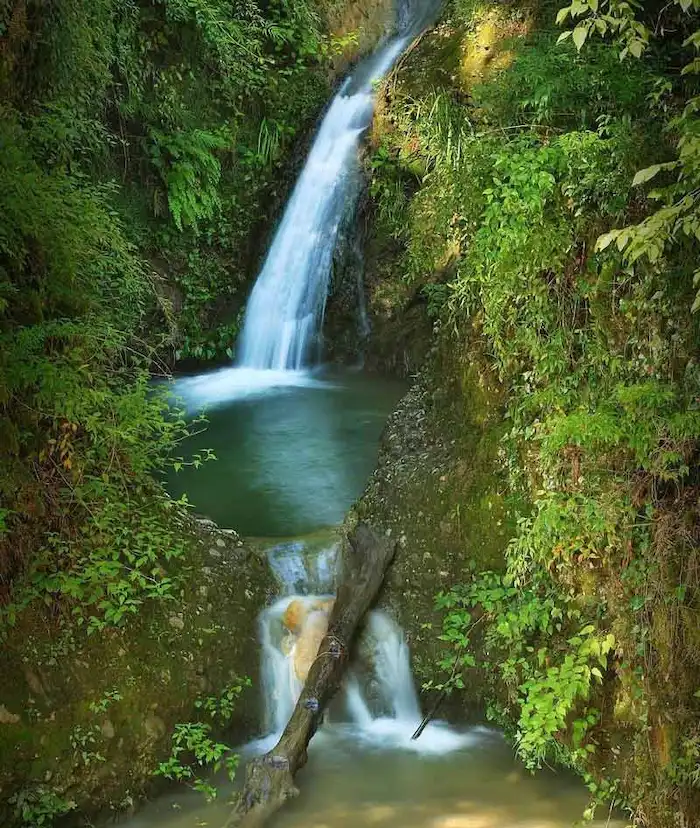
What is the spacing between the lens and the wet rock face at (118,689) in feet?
14.3

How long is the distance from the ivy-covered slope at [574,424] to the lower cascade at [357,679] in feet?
0.76

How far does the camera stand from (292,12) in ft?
38.2

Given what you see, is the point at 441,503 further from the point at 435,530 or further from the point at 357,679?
the point at 357,679

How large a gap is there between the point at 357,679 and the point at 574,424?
7.63ft

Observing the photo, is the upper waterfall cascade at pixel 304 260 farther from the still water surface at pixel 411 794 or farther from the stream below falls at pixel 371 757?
the still water surface at pixel 411 794

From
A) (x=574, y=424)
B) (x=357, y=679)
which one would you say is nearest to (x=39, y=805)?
(x=357, y=679)

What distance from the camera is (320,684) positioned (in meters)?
5.01

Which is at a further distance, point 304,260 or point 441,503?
Result: point 304,260

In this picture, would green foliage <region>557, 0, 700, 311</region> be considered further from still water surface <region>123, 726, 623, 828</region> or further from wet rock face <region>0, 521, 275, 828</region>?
wet rock face <region>0, 521, 275, 828</region>

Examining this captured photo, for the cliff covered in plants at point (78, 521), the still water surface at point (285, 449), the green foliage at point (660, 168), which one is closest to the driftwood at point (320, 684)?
the cliff covered in plants at point (78, 521)

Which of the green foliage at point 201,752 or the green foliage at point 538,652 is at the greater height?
the green foliage at point 538,652

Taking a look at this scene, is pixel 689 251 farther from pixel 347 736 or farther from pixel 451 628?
pixel 347 736

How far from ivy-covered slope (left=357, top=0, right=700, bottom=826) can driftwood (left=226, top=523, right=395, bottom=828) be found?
0.72ft

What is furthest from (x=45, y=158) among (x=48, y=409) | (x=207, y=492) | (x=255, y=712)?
Result: (x=255, y=712)
